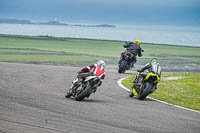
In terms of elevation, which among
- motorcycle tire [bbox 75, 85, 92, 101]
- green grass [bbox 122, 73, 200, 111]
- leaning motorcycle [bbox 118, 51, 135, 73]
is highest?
leaning motorcycle [bbox 118, 51, 135, 73]

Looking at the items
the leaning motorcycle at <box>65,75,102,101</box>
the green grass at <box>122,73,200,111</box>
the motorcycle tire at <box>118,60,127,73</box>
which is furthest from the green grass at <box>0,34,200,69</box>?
the leaning motorcycle at <box>65,75,102,101</box>

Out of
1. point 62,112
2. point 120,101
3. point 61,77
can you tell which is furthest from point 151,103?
point 61,77

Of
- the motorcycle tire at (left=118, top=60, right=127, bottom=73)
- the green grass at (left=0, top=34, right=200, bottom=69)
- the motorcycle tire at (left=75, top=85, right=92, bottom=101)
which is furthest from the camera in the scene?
the green grass at (left=0, top=34, right=200, bottom=69)

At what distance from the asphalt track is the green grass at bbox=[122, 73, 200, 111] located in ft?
3.69

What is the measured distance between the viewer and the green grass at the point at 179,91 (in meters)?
14.7

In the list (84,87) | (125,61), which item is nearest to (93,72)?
(84,87)

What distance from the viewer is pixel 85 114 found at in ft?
33.6

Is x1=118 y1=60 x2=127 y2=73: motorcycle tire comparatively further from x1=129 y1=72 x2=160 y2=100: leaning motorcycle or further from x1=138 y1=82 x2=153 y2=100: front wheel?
x1=138 y1=82 x2=153 y2=100: front wheel

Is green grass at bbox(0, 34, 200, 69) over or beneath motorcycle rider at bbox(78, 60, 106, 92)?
beneath

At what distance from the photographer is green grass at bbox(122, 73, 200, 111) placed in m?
14.7

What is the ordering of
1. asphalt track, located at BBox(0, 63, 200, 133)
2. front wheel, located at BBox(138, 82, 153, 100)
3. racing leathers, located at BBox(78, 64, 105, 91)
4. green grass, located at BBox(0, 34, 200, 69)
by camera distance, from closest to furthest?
asphalt track, located at BBox(0, 63, 200, 133), racing leathers, located at BBox(78, 64, 105, 91), front wheel, located at BBox(138, 82, 153, 100), green grass, located at BBox(0, 34, 200, 69)

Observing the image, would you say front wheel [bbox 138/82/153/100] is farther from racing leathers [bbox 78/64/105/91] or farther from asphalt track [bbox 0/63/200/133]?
racing leathers [bbox 78/64/105/91]

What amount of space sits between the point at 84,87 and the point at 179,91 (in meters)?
6.38

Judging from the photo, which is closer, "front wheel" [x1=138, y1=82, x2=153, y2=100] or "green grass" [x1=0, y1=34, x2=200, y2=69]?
"front wheel" [x1=138, y1=82, x2=153, y2=100]
